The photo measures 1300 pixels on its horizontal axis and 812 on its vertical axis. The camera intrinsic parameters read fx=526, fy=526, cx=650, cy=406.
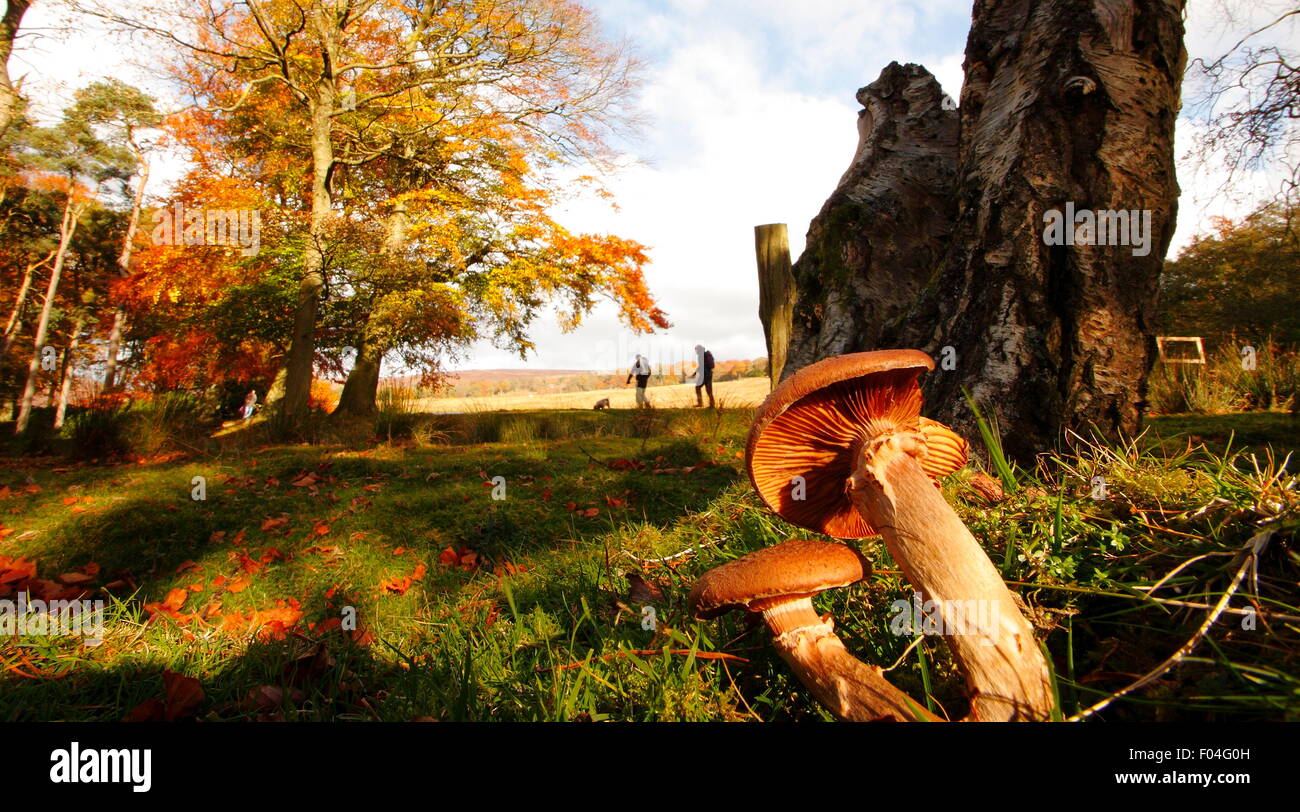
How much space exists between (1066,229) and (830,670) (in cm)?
265

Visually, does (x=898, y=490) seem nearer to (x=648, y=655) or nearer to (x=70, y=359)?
(x=648, y=655)

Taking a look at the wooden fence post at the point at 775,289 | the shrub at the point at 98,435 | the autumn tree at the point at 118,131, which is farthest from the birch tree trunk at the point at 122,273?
Result: the wooden fence post at the point at 775,289

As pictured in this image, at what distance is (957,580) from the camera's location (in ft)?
4.36

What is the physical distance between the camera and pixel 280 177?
1558cm

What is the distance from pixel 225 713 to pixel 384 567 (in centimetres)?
172

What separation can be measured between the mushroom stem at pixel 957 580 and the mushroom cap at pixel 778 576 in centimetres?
17

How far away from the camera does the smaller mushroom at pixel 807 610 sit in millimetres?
1201

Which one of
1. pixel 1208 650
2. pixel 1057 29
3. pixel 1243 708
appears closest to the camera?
pixel 1243 708

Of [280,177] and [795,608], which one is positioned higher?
[280,177]

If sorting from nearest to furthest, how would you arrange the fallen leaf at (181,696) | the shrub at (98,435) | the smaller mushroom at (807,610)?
the smaller mushroom at (807,610), the fallen leaf at (181,696), the shrub at (98,435)

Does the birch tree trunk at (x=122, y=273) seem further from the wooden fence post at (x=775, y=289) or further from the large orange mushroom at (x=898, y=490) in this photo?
the large orange mushroom at (x=898, y=490)

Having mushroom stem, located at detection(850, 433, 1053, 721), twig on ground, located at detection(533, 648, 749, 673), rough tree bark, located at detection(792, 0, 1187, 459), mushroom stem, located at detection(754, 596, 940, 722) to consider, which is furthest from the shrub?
rough tree bark, located at detection(792, 0, 1187, 459)

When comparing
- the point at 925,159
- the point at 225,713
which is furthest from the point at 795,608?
the point at 925,159
